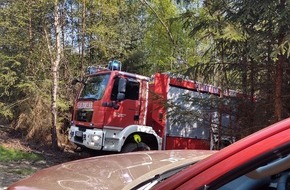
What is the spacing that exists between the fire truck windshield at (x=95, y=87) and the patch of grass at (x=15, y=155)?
2325 millimetres

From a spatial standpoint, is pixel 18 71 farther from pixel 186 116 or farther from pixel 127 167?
pixel 127 167

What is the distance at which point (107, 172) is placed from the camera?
97.0 inches

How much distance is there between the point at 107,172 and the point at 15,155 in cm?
930

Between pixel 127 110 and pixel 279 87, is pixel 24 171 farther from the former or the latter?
pixel 279 87

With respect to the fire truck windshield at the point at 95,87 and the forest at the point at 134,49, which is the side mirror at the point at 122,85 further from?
the forest at the point at 134,49

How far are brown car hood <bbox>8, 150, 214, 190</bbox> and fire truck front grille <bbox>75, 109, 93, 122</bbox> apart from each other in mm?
7005

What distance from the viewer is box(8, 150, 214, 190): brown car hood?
6.94 feet

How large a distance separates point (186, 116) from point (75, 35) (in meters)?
7.55

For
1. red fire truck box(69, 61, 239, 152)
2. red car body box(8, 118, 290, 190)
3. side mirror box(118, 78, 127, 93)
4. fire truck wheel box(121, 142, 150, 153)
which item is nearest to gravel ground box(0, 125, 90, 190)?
red fire truck box(69, 61, 239, 152)

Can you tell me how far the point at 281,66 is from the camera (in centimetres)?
730

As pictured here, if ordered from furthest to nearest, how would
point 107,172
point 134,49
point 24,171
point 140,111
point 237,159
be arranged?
point 134,49
point 140,111
point 24,171
point 107,172
point 237,159

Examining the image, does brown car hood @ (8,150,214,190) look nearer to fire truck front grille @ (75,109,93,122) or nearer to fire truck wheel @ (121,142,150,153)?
fire truck wheel @ (121,142,150,153)

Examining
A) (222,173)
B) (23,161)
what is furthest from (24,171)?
A: (222,173)

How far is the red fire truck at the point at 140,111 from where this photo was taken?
902 centimetres
